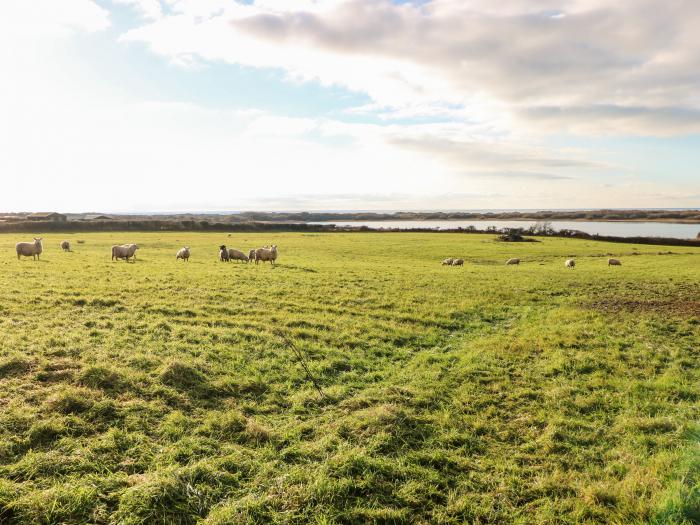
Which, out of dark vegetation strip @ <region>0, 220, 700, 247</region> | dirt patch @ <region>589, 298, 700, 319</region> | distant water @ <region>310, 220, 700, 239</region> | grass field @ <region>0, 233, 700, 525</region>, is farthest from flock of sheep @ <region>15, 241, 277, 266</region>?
distant water @ <region>310, 220, 700, 239</region>

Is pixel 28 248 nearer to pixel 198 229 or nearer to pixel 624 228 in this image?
pixel 198 229

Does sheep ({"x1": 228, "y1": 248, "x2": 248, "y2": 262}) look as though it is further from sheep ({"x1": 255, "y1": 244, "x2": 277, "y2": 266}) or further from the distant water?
the distant water

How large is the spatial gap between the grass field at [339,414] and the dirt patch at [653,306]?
64 centimetres

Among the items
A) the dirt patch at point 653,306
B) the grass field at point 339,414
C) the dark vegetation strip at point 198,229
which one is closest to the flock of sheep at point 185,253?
the grass field at point 339,414

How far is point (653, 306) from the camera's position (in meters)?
17.5

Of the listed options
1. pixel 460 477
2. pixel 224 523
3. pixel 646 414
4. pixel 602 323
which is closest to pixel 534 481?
pixel 460 477

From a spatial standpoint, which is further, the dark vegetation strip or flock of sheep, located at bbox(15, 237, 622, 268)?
the dark vegetation strip

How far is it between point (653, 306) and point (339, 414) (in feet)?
55.2

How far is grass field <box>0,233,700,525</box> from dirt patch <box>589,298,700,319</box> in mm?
639

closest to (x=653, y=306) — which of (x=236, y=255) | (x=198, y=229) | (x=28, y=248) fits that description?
(x=236, y=255)

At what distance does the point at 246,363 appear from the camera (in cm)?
984

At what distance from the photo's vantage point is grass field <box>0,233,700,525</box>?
16.5 ft

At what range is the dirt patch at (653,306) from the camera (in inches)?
648

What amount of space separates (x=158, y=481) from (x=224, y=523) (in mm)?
1150
